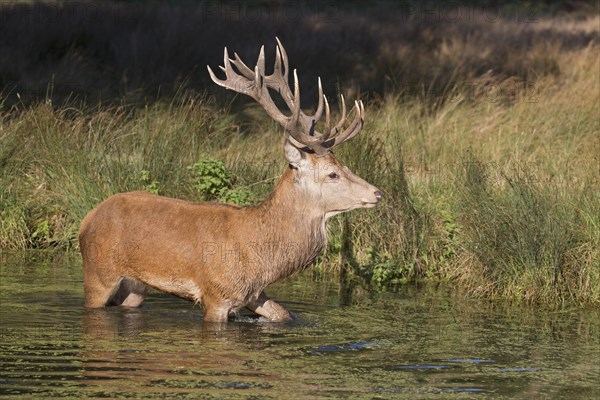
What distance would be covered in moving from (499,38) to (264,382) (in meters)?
15.5

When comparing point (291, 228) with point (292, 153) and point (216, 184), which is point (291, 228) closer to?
point (292, 153)

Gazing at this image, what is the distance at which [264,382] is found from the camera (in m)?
7.76

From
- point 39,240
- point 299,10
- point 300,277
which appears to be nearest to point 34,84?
point 39,240

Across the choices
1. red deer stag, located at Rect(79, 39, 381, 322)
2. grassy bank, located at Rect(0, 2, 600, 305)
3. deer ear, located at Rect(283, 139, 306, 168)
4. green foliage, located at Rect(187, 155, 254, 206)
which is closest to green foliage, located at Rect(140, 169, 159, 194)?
grassy bank, located at Rect(0, 2, 600, 305)

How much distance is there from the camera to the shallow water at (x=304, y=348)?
7.67m

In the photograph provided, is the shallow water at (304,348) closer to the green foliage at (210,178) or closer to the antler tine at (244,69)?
the green foliage at (210,178)

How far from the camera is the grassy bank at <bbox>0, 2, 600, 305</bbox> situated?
1083 centimetres

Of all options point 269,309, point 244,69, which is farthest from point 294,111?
point 269,309

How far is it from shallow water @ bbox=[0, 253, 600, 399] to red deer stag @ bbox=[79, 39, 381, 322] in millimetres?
A: 280

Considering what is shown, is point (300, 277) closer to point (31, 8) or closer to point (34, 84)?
point (34, 84)

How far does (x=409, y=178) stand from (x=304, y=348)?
14.8 ft

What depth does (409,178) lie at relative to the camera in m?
13.0

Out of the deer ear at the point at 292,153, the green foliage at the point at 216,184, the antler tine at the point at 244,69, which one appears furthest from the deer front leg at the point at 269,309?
the green foliage at the point at 216,184

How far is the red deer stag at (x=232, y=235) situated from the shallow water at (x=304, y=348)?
0.28m
